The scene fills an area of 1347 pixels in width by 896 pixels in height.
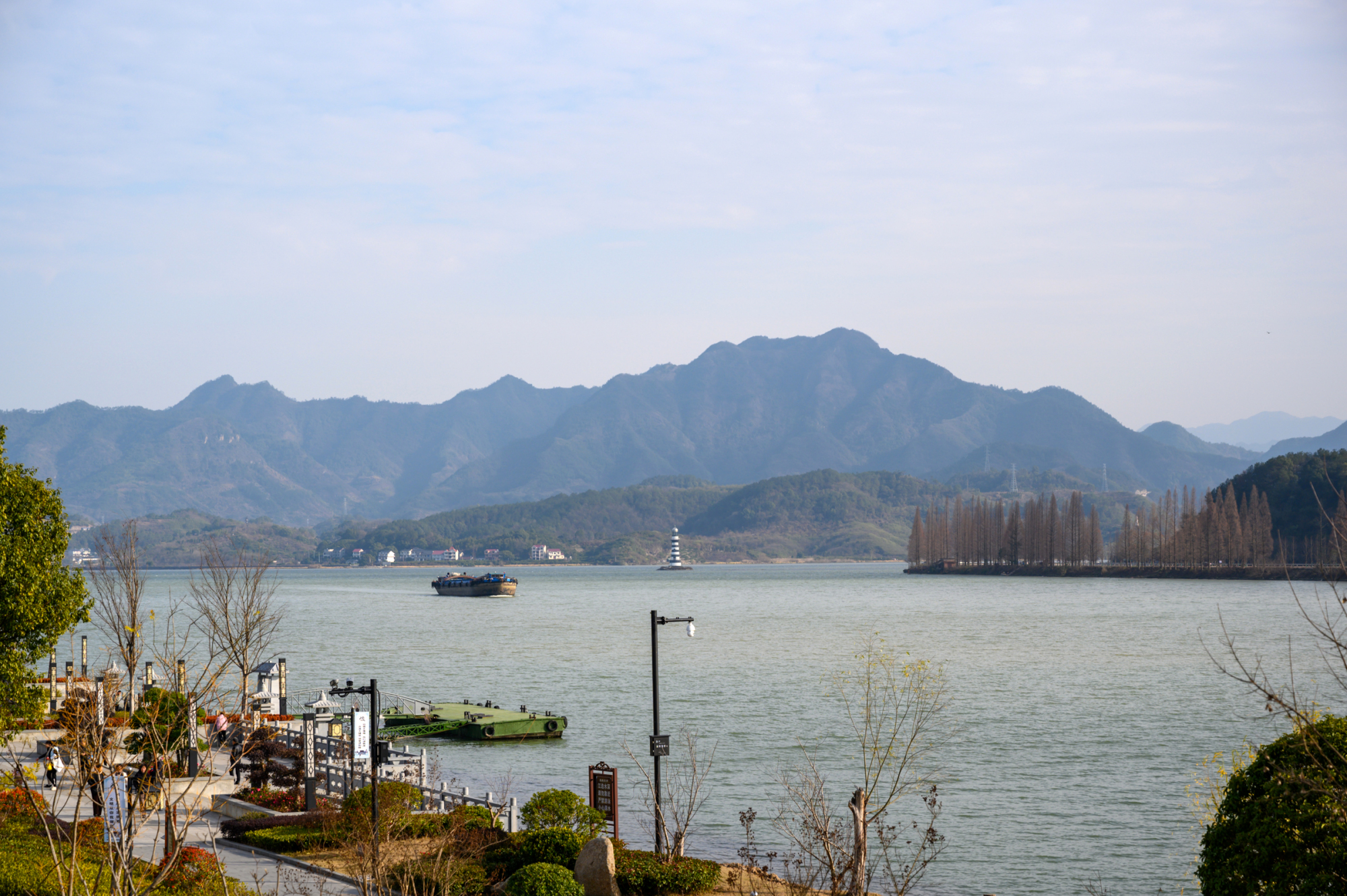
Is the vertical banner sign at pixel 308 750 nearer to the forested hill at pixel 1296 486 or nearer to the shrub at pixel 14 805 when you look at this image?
the shrub at pixel 14 805

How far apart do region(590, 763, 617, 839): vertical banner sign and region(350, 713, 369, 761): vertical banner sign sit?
17.1 feet

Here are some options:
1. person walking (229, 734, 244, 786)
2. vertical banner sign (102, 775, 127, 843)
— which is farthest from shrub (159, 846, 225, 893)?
person walking (229, 734, 244, 786)

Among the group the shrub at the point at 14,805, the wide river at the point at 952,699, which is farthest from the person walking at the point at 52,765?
the wide river at the point at 952,699

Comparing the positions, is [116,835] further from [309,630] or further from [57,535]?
[309,630]

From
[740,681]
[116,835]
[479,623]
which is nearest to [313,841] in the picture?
[116,835]

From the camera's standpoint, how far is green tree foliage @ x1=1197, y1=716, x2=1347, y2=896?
38.2 ft

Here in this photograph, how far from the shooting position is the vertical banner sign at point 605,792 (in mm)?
23641

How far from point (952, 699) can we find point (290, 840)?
36241mm

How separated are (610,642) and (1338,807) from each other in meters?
83.0

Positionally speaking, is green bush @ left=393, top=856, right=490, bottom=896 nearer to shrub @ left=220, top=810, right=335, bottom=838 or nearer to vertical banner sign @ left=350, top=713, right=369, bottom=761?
shrub @ left=220, top=810, right=335, bottom=838

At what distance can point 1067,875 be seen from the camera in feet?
81.9

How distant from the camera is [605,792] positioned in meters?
24.0

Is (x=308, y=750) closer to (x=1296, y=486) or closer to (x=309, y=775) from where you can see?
(x=309, y=775)

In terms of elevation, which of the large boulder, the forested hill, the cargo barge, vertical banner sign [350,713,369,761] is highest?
the forested hill
